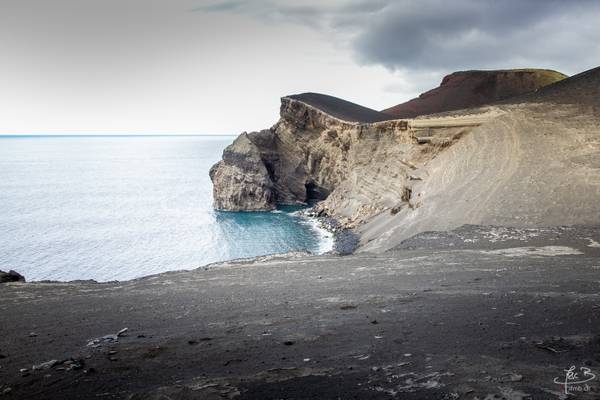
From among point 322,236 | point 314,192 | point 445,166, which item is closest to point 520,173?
point 445,166

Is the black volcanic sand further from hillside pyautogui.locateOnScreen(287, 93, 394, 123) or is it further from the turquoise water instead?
hillside pyautogui.locateOnScreen(287, 93, 394, 123)

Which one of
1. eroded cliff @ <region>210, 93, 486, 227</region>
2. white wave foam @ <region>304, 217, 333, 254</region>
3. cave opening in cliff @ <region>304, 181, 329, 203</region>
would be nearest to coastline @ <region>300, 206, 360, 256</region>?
white wave foam @ <region>304, 217, 333, 254</region>

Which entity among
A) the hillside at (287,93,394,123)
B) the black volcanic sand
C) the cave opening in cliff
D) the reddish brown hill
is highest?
the reddish brown hill

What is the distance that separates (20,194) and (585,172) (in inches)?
3261

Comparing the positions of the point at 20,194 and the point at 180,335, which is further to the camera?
the point at 20,194

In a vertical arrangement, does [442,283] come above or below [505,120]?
below

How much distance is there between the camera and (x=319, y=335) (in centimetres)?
895

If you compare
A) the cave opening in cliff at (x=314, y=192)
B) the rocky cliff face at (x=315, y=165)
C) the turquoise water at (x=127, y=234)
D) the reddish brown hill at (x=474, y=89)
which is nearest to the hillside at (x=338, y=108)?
the rocky cliff face at (x=315, y=165)

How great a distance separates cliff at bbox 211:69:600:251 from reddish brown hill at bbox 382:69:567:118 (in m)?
34.4

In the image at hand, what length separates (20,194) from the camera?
77.6 m

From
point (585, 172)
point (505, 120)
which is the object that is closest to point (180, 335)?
point (585, 172)

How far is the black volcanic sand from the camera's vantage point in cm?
655

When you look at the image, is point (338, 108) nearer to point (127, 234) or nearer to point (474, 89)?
point (127, 234)

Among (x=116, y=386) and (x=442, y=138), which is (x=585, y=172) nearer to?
(x=442, y=138)
